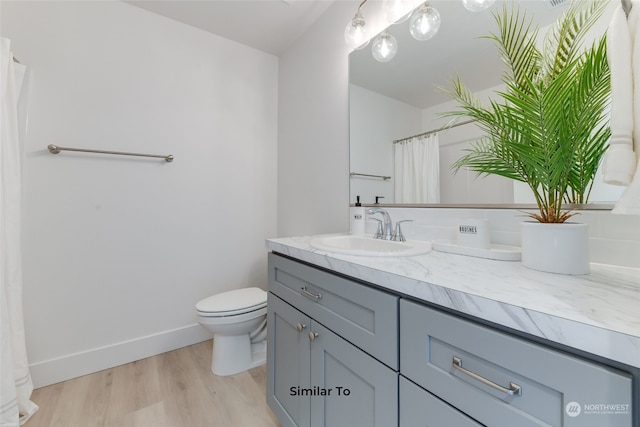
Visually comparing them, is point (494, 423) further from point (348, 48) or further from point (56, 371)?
point (56, 371)

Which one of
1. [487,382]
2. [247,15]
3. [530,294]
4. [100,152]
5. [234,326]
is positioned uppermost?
[247,15]

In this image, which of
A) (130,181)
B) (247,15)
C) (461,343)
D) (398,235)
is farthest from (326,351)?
(247,15)

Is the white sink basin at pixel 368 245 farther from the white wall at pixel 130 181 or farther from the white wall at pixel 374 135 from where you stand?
the white wall at pixel 130 181

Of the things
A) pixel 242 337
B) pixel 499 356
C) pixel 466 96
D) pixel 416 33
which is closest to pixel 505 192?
pixel 466 96

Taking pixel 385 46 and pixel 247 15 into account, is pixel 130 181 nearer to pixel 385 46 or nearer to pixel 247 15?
pixel 247 15

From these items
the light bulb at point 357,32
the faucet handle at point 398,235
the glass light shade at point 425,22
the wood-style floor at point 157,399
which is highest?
the light bulb at point 357,32

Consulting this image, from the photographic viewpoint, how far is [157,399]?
1297mm

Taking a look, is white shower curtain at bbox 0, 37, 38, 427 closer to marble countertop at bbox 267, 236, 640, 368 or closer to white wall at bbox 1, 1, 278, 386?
white wall at bbox 1, 1, 278, 386

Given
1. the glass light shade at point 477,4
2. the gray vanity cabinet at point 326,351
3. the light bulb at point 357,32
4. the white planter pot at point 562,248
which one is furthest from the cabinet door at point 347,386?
the light bulb at point 357,32

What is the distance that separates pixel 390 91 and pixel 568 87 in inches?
33.1

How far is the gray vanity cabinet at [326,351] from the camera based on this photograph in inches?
25.1

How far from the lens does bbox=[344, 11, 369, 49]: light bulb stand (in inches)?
50.8

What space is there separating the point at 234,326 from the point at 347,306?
3.16ft

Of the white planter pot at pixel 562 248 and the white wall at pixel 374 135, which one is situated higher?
the white wall at pixel 374 135
